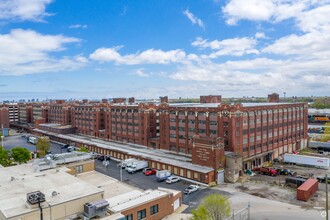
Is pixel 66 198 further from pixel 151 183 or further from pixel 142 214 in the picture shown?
pixel 151 183

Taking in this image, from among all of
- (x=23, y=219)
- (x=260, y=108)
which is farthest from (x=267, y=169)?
(x=23, y=219)

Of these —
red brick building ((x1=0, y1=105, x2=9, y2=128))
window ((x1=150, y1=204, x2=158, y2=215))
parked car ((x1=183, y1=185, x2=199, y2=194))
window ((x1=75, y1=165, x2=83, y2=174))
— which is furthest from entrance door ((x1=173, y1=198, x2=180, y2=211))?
red brick building ((x1=0, y1=105, x2=9, y2=128))

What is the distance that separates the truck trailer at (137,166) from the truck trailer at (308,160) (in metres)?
42.3

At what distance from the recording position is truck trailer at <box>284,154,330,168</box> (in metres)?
74.5

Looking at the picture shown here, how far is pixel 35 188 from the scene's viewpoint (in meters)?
39.9

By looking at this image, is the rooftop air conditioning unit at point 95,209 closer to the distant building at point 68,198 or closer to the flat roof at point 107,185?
the distant building at point 68,198

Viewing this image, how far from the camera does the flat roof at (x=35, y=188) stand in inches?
1300

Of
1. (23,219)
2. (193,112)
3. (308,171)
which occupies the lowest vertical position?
(308,171)

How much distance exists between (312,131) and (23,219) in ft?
478

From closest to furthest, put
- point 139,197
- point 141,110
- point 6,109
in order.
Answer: point 139,197 → point 141,110 → point 6,109

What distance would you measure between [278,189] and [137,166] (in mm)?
36261

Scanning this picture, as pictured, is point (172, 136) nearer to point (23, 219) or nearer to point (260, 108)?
point (260, 108)

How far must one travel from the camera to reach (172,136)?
87.1 meters

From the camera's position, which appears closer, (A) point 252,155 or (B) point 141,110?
(A) point 252,155
